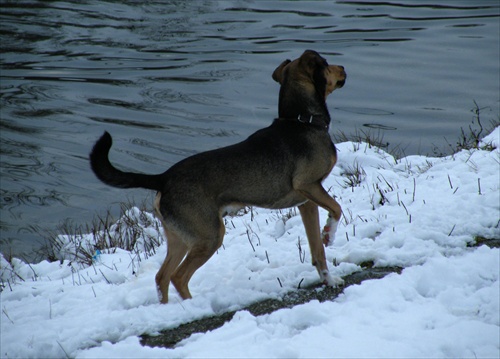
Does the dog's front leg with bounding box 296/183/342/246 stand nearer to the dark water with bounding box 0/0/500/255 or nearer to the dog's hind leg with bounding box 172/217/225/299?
the dog's hind leg with bounding box 172/217/225/299

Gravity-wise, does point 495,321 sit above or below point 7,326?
above

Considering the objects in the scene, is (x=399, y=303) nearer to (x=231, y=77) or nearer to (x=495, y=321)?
(x=495, y=321)

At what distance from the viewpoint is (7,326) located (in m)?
5.57

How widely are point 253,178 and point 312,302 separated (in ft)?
3.78

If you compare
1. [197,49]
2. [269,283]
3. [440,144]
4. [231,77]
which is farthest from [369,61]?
[269,283]

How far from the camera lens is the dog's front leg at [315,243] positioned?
5711 mm

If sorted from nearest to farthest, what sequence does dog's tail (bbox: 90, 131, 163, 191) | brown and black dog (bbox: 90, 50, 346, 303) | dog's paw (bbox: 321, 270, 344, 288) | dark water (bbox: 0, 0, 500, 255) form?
dog's tail (bbox: 90, 131, 163, 191) < brown and black dog (bbox: 90, 50, 346, 303) < dog's paw (bbox: 321, 270, 344, 288) < dark water (bbox: 0, 0, 500, 255)

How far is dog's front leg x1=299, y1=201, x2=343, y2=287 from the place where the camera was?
5711 mm

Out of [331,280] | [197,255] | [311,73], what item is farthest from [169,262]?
[311,73]

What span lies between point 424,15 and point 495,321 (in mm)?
24535

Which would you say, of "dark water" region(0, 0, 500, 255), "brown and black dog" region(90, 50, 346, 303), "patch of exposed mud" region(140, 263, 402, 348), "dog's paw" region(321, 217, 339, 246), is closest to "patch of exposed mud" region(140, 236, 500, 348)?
"patch of exposed mud" region(140, 263, 402, 348)

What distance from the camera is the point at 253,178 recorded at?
573 cm

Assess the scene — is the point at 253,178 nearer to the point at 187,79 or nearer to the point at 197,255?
the point at 197,255

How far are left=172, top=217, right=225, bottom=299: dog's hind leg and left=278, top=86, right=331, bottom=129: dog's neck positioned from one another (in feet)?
4.11
